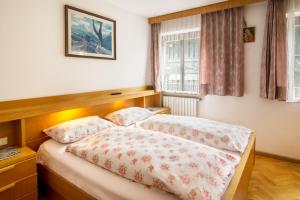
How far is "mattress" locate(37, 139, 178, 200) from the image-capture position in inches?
54.1

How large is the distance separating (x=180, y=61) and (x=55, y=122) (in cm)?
249

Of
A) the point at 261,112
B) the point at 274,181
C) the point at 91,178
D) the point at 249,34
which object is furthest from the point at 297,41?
the point at 91,178

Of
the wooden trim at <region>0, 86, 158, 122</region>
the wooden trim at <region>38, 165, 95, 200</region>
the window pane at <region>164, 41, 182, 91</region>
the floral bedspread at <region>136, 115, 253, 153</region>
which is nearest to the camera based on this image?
the wooden trim at <region>38, 165, 95, 200</region>

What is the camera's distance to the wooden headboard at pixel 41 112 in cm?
205

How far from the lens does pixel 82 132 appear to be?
2309mm

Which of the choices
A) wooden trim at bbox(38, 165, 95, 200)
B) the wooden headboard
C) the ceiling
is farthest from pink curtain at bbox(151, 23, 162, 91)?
wooden trim at bbox(38, 165, 95, 200)

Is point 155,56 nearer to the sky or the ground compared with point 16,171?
nearer to the sky

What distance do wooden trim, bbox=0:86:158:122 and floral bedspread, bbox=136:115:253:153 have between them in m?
0.68

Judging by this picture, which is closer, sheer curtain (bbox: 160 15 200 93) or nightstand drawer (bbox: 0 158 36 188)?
nightstand drawer (bbox: 0 158 36 188)

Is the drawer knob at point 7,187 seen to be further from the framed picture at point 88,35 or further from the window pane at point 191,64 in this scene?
the window pane at point 191,64

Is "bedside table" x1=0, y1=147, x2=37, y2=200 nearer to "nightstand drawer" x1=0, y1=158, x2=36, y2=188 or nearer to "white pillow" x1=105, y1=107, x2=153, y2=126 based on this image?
"nightstand drawer" x1=0, y1=158, x2=36, y2=188

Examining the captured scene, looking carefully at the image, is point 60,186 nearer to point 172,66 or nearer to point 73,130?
point 73,130

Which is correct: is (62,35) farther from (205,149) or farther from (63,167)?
(205,149)

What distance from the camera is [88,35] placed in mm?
2828
